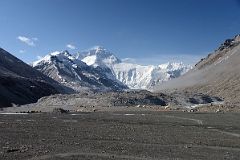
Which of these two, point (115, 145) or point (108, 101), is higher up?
point (108, 101)

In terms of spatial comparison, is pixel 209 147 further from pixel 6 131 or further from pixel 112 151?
pixel 6 131

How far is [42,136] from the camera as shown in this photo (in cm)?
4647

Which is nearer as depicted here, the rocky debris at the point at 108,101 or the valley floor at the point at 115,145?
the valley floor at the point at 115,145

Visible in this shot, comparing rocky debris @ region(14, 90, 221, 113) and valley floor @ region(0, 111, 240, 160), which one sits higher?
rocky debris @ region(14, 90, 221, 113)

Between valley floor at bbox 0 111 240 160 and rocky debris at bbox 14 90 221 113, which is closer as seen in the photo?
valley floor at bbox 0 111 240 160

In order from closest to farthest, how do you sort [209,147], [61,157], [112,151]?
[61,157] < [112,151] < [209,147]

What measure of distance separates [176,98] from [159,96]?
7.28 metres

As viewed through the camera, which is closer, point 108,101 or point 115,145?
point 115,145

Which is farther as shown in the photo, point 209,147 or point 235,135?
point 235,135

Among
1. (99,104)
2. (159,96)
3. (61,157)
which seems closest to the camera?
(61,157)

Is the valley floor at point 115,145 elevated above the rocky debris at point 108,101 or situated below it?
below

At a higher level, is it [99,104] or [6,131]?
[99,104]

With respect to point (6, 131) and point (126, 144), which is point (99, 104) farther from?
point (126, 144)

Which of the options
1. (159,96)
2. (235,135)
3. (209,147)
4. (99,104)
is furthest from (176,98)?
(209,147)
